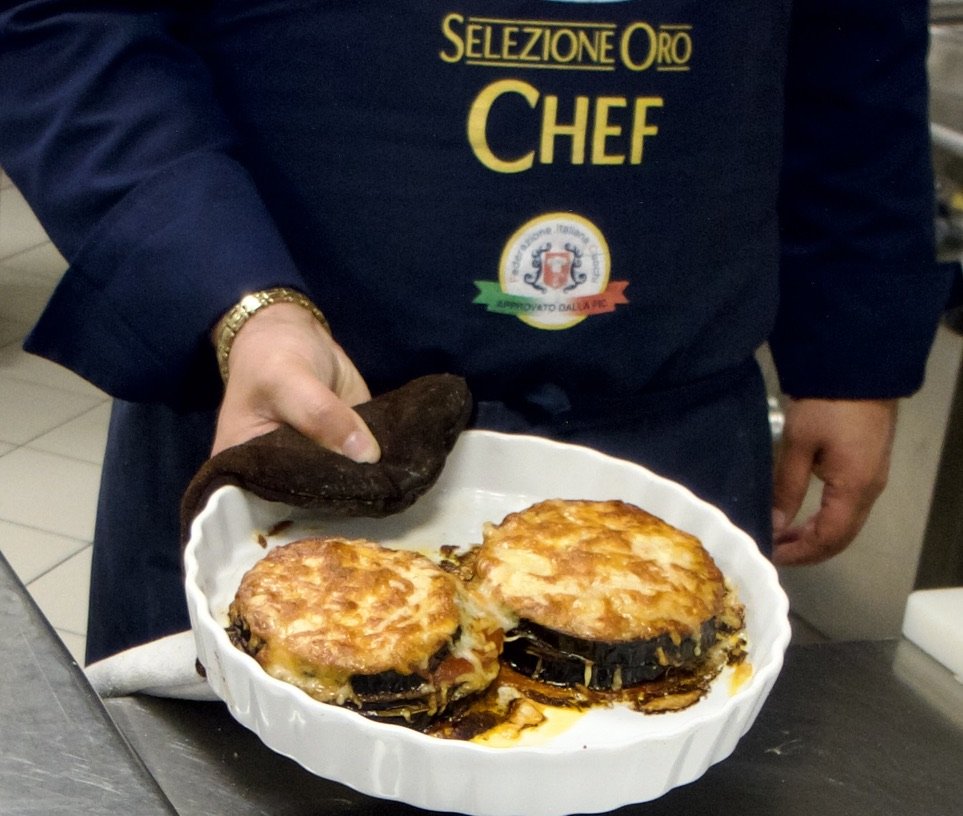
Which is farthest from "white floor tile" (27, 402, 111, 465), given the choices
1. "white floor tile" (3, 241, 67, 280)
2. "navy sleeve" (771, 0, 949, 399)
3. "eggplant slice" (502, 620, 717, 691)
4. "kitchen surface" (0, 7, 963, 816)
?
"eggplant slice" (502, 620, 717, 691)

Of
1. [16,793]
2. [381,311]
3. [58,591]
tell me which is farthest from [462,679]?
[58,591]

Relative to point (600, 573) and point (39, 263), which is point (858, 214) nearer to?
point (600, 573)

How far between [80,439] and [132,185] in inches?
74.2

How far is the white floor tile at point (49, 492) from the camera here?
2.22 meters

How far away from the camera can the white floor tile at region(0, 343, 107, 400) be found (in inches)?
110

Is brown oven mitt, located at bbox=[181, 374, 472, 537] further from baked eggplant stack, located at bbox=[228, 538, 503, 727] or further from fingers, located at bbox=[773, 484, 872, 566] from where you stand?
fingers, located at bbox=[773, 484, 872, 566]

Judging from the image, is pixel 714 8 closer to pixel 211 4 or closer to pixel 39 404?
pixel 211 4

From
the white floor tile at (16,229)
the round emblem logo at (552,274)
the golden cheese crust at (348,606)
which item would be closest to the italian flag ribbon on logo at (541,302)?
the round emblem logo at (552,274)

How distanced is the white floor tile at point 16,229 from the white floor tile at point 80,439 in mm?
1113

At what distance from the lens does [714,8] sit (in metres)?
0.80

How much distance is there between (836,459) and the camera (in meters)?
1.06

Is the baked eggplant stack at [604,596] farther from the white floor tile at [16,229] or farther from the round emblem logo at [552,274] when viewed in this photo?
the white floor tile at [16,229]

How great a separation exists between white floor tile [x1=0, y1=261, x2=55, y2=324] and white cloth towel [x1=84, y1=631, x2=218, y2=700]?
102 inches

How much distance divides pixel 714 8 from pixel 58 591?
1.60m
